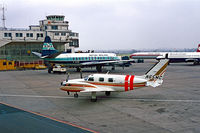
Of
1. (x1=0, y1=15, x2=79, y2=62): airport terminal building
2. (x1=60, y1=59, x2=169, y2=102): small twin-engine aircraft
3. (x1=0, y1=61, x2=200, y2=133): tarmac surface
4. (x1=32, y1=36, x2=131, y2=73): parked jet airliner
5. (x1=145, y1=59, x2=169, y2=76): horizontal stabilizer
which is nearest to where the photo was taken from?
(x1=0, y1=61, x2=200, y2=133): tarmac surface

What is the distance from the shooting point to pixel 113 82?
874 inches

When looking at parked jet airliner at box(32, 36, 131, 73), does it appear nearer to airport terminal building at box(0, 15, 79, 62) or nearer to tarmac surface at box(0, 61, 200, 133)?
tarmac surface at box(0, 61, 200, 133)

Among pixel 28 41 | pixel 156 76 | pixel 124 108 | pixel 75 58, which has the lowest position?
pixel 124 108

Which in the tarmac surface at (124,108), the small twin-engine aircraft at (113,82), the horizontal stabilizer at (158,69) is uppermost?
the horizontal stabilizer at (158,69)

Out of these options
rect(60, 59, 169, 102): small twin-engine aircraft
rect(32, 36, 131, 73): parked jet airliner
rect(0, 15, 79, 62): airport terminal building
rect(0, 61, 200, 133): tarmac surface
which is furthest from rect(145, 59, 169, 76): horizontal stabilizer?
rect(0, 15, 79, 62): airport terminal building

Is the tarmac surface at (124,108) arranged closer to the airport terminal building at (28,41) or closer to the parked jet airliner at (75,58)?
the parked jet airliner at (75,58)

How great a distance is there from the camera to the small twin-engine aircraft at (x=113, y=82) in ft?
69.9

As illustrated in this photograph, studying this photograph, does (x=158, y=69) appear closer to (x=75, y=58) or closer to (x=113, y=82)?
(x=113, y=82)

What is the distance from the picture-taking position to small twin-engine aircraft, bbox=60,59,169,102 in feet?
69.9

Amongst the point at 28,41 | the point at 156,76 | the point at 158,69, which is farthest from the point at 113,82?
the point at 28,41

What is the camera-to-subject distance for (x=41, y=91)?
27969 millimetres

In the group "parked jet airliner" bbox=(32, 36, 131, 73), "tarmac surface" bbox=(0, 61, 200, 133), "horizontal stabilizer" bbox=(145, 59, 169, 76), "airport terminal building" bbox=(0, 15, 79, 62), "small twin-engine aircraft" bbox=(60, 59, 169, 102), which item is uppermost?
"airport terminal building" bbox=(0, 15, 79, 62)

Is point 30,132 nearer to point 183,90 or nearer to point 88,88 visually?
point 88,88

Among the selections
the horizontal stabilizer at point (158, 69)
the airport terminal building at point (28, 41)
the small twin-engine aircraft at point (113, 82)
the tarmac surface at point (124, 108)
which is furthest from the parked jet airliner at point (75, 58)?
the horizontal stabilizer at point (158, 69)
